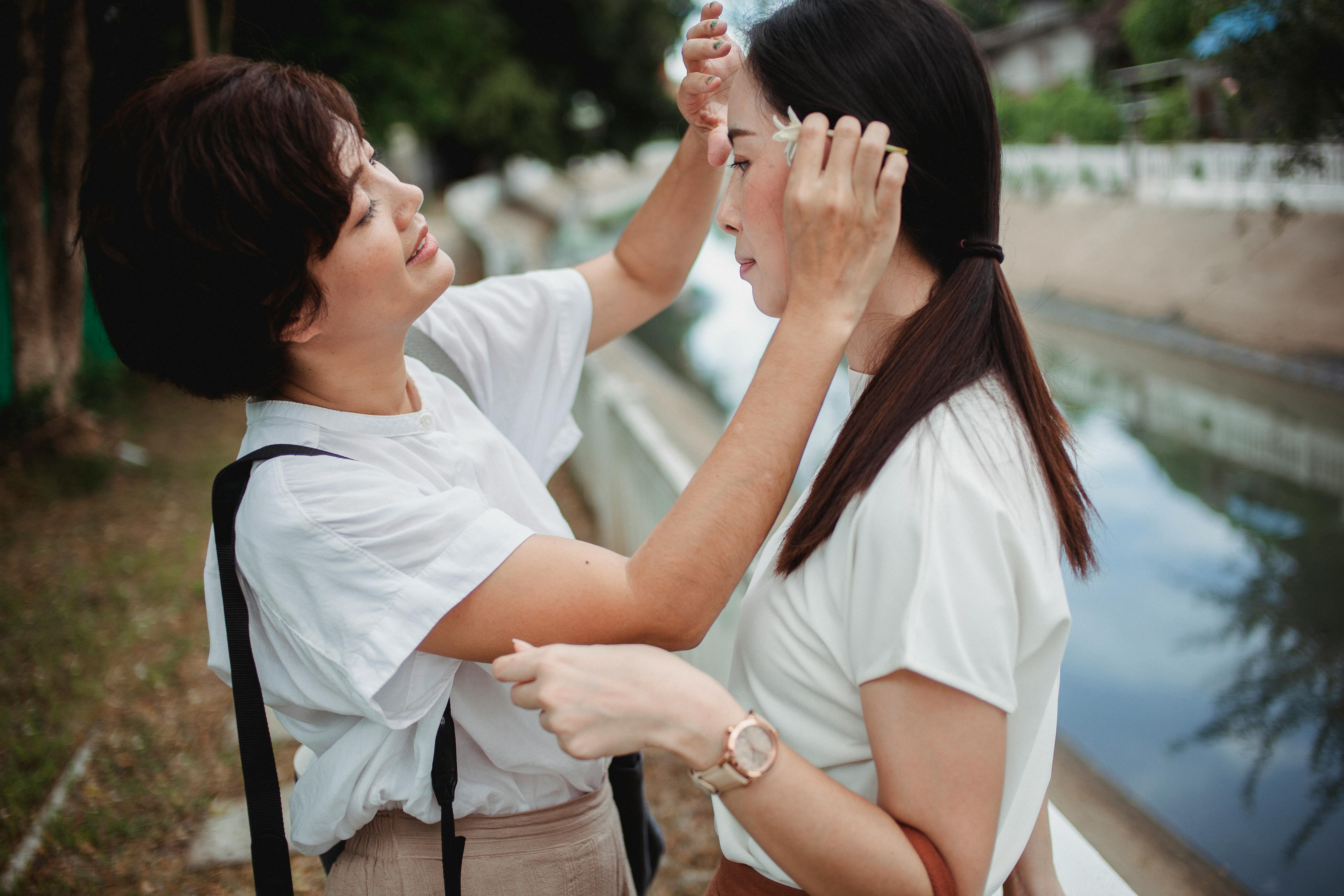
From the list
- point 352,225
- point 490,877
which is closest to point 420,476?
point 352,225

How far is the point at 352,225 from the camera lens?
5.04 ft

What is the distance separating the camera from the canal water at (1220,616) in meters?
4.30

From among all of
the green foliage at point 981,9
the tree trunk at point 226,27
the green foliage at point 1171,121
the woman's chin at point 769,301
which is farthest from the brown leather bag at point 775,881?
the green foliage at point 1171,121

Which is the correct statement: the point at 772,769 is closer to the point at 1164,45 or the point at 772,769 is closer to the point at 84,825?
the point at 84,825

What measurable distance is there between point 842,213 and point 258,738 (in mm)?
1226

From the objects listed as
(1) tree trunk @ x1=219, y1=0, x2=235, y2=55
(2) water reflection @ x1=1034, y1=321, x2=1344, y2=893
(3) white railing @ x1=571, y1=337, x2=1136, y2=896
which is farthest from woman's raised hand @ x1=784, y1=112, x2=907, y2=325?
(1) tree trunk @ x1=219, y1=0, x2=235, y2=55

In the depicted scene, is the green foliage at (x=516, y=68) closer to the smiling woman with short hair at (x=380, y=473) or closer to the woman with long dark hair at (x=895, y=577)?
the smiling woman with short hair at (x=380, y=473)

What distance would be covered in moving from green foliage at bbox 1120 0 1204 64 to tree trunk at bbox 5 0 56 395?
14.9 m

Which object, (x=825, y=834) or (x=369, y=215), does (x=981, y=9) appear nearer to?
(x=369, y=215)

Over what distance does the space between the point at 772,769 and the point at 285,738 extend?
357 centimetres

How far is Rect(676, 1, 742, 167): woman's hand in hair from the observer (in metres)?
1.81

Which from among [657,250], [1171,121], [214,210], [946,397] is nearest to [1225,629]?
[657,250]

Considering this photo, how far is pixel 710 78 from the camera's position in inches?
74.4

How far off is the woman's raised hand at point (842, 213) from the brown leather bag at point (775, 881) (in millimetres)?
Result: 711
